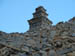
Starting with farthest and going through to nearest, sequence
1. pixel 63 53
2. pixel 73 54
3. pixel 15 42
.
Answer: pixel 15 42, pixel 63 53, pixel 73 54

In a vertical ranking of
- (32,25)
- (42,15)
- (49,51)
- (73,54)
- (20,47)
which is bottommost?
(73,54)

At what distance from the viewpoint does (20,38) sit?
13156mm

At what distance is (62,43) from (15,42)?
4.37m

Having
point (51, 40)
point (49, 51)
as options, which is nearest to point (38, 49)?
point (49, 51)

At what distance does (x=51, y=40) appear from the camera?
37.8 feet

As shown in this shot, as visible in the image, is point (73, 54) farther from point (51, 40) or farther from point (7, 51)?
point (7, 51)

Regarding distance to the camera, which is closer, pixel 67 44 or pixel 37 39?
pixel 67 44

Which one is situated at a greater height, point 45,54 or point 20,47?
point 20,47

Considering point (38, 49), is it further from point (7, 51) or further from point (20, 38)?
point (20, 38)

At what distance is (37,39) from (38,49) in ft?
7.02

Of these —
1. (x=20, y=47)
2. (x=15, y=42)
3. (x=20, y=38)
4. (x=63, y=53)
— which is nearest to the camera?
(x=63, y=53)

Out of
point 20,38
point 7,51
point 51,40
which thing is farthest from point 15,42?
point 51,40

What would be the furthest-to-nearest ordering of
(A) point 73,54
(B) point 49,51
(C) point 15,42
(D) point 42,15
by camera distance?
1. (D) point 42,15
2. (C) point 15,42
3. (B) point 49,51
4. (A) point 73,54

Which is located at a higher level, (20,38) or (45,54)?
(20,38)
